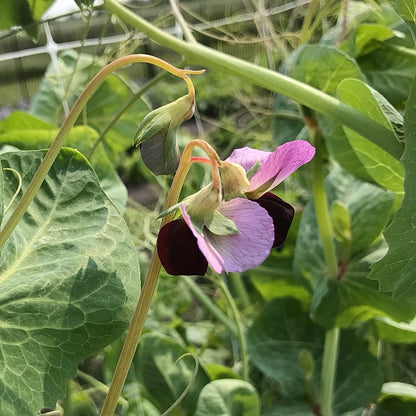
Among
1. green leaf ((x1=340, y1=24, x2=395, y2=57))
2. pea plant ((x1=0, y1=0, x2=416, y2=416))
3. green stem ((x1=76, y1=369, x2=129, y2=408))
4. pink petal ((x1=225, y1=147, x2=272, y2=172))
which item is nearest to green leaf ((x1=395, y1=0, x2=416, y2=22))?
pea plant ((x1=0, y1=0, x2=416, y2=416))

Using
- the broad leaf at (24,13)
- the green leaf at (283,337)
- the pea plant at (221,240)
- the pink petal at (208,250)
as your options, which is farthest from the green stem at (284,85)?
the green leaf at (283,337)

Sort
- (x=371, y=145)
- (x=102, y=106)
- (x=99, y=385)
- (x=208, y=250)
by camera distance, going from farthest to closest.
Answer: (x=102, y=106), (x=99, y=385), (x=371, y=145), (x=208, y=250)

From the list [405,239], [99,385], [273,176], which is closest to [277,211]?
[273,176]

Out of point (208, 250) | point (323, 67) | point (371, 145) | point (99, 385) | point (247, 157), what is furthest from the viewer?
point (99, 385)

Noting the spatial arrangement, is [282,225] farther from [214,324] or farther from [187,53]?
[214,324]

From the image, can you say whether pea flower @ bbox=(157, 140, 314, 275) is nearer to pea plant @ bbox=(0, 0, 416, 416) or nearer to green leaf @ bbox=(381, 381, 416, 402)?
pea plant @ bbox=(0, 0, 416, 416)

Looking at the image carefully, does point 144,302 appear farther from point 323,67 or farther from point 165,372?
point 323,67

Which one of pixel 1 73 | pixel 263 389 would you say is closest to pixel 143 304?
pixel 263 389
